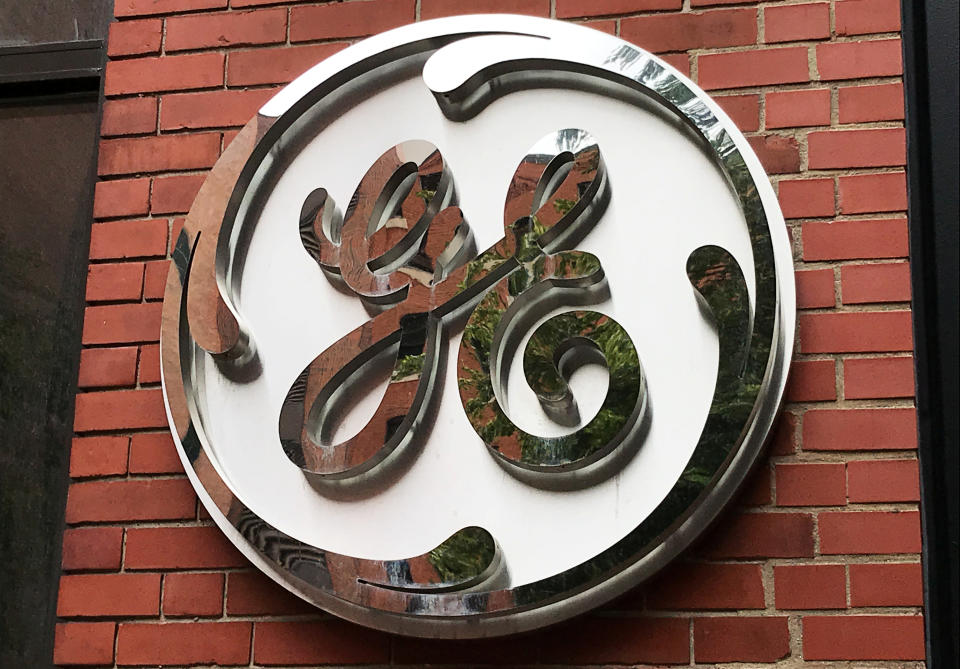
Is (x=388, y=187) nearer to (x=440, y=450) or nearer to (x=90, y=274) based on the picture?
(x=440, y=450)

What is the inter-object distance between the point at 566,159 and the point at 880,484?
711mm

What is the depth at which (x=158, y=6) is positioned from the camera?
7.08ft

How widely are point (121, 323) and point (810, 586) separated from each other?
1281 mm

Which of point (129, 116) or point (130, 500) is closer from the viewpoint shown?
point (130, 500)

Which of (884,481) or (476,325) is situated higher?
(476,325)

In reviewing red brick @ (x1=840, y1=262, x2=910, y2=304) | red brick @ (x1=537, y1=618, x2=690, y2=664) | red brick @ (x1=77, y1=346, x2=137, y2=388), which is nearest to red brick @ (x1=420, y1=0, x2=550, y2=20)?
red brick @ (x1=840, y1=262, x2=910, y2=304)

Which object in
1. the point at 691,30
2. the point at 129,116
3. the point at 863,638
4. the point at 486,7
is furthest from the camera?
the point at 129,116

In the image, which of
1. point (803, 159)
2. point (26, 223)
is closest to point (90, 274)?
point (26, 223)

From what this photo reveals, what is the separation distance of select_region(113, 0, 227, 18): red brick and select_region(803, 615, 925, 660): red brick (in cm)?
156

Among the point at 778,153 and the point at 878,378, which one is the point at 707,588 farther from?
the point at 778,153

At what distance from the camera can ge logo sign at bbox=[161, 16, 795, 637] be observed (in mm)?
1653

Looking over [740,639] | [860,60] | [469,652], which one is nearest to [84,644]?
[469,652]

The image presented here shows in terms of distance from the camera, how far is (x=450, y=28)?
193cm

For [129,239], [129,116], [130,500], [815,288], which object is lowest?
[130,500]
